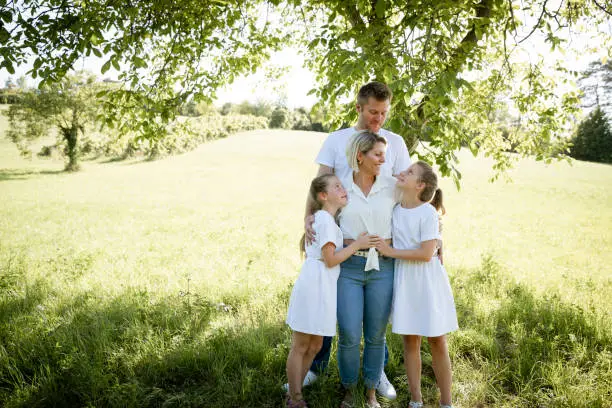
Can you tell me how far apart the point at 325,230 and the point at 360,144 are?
787mm

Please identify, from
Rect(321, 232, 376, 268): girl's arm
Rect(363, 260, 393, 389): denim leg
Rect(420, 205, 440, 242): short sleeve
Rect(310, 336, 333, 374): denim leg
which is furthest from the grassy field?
Rect(420, 205, 440, 242): short sleeve

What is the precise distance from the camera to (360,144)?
329cm

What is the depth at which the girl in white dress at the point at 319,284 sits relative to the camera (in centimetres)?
319

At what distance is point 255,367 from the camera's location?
162 inches

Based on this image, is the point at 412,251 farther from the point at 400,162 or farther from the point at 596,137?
the point at 596,137

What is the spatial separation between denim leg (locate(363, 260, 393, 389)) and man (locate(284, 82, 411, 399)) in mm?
507

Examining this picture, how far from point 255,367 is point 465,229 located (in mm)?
11393

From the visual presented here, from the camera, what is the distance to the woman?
3289 millimetres

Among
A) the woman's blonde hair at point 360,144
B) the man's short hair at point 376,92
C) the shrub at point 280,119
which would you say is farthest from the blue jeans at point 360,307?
the shrub at point 280,119

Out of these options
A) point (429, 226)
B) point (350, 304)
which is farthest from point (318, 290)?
point (429, 226)

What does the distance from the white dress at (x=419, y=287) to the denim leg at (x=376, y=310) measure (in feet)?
0.25

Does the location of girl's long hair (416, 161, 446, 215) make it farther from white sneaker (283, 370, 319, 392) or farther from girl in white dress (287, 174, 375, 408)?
white sneaker (283, 370, 319, 392)

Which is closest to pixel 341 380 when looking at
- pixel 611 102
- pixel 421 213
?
pixel 421 213

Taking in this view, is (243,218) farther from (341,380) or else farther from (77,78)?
(77,78)
